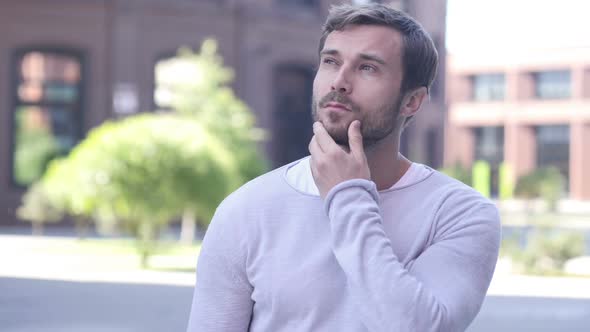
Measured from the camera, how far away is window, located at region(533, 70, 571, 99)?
73625 mm

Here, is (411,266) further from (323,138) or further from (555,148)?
(555,148)

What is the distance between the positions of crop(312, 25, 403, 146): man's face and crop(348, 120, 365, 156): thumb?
24mm

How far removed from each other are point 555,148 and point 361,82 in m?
73.7

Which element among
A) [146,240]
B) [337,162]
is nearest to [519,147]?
[146,240]

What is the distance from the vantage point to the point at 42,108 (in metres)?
31.4

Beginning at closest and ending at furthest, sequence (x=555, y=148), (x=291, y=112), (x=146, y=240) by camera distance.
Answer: (x=146, y=240) < (x=291, y=112) < (x=555, y=148)

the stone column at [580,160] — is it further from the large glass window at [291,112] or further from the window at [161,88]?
the window at [161,88]

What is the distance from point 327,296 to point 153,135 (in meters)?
16.2

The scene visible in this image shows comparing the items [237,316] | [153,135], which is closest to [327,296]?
[237,316]

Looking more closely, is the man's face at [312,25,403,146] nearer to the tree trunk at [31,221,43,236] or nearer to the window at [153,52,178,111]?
the tree trunk at [31,221,43,236]

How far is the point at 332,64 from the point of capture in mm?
2666

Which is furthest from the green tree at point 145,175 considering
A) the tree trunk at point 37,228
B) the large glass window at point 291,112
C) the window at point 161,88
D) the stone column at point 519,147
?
the stone column at point 519,147

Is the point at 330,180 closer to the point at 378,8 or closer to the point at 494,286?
the point at 378,8

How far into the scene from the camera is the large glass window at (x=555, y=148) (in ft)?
241
